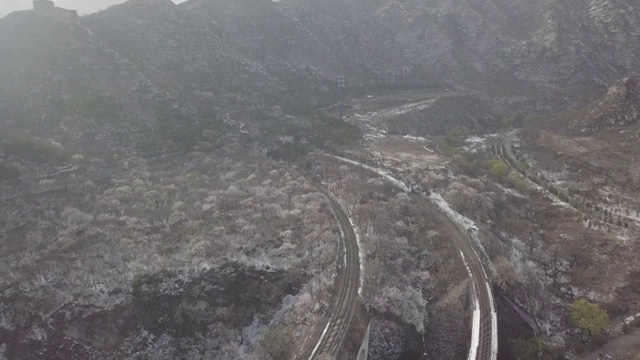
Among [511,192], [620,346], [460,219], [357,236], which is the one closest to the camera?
[620,346]

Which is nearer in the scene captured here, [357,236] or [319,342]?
[319,342]

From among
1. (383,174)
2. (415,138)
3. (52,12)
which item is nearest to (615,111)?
(415,138)

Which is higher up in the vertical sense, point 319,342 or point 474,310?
point 319,342

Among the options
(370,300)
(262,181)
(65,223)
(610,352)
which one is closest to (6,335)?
(65,223)

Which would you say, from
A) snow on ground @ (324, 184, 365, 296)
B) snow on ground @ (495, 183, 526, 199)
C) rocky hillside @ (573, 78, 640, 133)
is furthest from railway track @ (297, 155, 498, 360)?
rocky hillside @ (573, 78, 640, 133)

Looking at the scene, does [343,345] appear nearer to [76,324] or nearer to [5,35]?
[76,324]

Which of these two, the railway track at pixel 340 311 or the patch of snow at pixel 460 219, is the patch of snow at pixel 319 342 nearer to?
the railway track at pixel 340 311

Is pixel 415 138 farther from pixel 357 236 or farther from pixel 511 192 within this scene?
pixel 357 236
